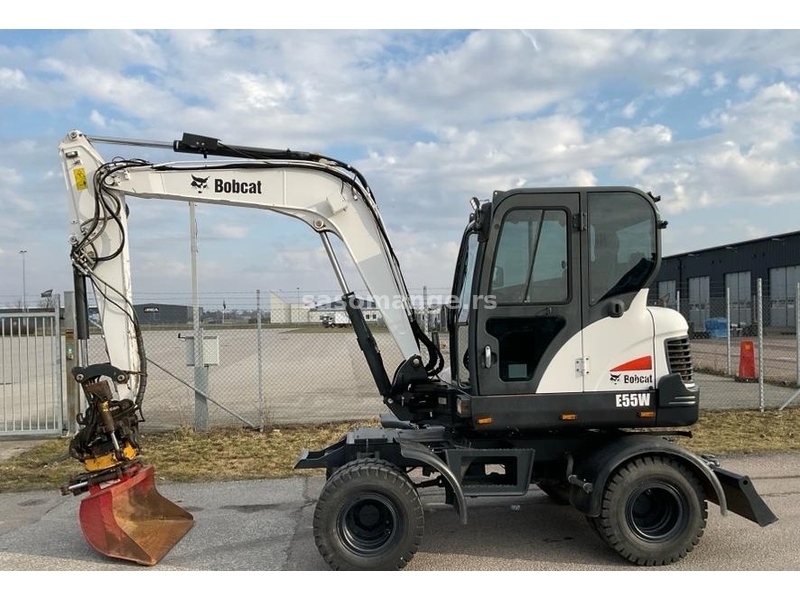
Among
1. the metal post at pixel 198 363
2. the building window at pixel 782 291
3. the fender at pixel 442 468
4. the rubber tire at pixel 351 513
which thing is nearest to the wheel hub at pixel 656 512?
the fender at pixel 442 468

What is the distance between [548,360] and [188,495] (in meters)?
4.28

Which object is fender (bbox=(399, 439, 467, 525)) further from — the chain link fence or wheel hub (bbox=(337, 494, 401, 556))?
the chain link fence

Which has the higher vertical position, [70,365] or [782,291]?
[782,291]

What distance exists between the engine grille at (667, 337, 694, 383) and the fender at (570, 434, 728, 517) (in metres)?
0.55

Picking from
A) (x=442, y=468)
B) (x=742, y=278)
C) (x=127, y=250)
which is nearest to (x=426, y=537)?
(x=442, y=468)

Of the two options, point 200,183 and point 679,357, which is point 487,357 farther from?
point 200,183

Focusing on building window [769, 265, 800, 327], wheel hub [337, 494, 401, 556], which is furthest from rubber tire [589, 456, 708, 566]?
building window [769, 265, 800, 327]

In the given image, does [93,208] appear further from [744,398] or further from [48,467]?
[744,398]

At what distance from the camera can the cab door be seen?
5.23 metres

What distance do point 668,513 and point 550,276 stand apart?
2.01 meters

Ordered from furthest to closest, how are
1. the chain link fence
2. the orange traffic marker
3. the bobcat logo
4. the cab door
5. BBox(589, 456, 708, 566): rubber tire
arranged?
the orange traffic marker → the chain link fence → the bobcat logo → the cab door → BBox(589, 456, 708, 566): rubber tire

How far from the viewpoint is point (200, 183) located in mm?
5879

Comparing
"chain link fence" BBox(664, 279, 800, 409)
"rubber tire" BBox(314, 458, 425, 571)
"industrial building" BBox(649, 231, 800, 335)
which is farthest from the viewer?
"industrial building" BBox(649, 231, 800, 335)

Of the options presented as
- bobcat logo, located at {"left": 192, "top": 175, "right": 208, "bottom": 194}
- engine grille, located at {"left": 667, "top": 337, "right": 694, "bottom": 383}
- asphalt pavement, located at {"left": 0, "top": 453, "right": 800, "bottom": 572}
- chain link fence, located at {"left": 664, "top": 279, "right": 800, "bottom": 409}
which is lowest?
asphalt pavement, located at {"left": 0, "top": 453, "right": 800, "bottom": 572}
